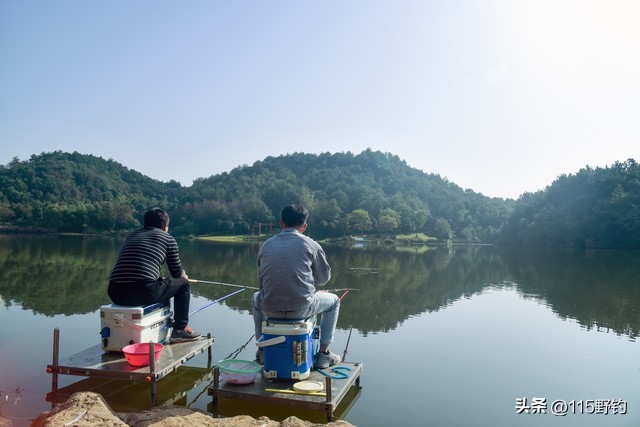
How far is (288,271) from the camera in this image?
5043mm

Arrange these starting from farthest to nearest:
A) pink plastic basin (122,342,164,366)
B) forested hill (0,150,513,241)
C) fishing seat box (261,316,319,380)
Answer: forested hill (0,150,513,241) < pink plastic basin (122,342,164,366) < fishing seat box (261,316,319,380)

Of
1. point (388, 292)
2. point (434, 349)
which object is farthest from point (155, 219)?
point (388, 292)

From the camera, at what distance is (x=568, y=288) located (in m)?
18.0

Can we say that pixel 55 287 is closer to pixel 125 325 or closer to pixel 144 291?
pixel 125 325

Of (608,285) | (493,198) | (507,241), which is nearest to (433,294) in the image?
(608,285)

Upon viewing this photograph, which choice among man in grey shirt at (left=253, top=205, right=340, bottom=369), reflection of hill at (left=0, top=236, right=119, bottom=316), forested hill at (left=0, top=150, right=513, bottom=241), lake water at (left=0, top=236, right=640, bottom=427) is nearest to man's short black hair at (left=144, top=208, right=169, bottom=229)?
man in grey shirt at (left=253, top=205, right=340, bottom=369)

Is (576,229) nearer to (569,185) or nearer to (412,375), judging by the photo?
(569,185)

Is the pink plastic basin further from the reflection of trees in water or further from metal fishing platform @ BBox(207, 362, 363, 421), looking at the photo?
the reflection of trees in water

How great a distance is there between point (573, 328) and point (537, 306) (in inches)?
120

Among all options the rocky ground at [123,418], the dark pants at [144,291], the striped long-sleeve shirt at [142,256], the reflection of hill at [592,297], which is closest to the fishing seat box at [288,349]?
the rocky ground at [123,418]

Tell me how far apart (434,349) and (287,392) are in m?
4.46

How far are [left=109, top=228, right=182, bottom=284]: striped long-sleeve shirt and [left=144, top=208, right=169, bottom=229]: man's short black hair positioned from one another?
90mm

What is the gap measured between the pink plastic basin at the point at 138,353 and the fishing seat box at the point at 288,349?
4.44 feet

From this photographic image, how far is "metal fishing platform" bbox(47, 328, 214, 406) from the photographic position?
5199 millimetres
